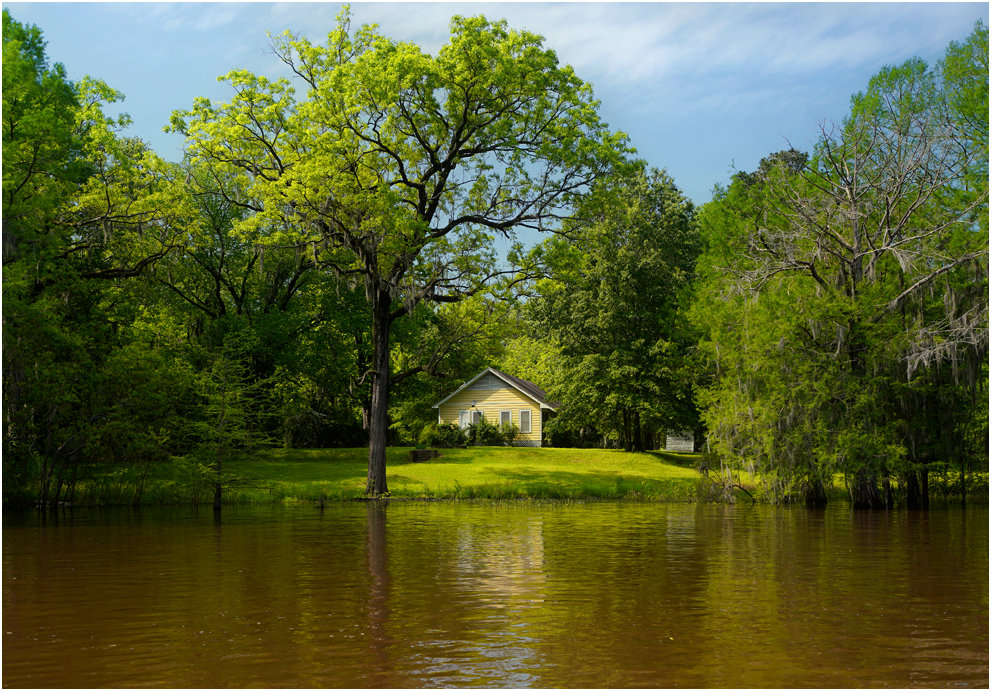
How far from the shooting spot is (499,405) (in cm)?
6247

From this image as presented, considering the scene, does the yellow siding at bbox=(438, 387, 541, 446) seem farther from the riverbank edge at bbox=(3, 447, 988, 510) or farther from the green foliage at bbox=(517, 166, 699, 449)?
the riverbank edge at bbox=(3, 447, 988, 510)

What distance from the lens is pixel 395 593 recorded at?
13070 millimetres

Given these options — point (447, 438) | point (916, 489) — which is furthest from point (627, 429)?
point (916, 489)

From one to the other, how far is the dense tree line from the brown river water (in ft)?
21.6

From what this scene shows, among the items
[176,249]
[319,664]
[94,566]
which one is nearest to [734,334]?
[176,249]

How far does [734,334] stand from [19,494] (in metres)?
24.4

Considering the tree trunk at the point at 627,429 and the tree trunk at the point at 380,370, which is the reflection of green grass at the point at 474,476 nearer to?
the tree trunk at the point at 627,429

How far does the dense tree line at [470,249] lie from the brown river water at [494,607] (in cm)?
659

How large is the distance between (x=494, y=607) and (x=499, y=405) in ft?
166

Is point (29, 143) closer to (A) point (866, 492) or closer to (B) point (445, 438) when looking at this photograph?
(A) point (866, 492)


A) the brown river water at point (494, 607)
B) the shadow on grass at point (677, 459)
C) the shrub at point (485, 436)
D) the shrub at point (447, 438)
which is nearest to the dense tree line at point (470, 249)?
the brown river water at point (494, 607)

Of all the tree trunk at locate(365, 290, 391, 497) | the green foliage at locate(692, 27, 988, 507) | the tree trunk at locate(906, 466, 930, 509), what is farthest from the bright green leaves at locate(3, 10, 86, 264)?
the tree trunk at locate(906, 466, 930, 509)

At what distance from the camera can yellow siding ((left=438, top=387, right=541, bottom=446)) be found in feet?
202

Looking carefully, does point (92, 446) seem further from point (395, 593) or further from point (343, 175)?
point (395, 593)
